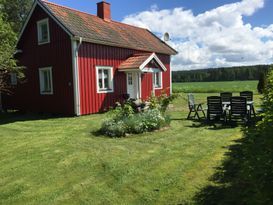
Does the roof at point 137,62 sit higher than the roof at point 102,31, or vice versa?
the roof at point 102,31

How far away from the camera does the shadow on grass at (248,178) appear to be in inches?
117

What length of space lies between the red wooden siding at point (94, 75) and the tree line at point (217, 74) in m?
68.5

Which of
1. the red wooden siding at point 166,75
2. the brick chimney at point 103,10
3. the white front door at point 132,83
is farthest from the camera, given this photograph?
the red wooden siding at point 166,75

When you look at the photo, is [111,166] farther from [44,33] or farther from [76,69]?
[44,33]

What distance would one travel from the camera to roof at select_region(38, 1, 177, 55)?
48.4ft

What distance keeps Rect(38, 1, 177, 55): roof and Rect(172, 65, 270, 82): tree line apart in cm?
6396

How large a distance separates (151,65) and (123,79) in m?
1.90

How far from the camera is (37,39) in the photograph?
1627 cm

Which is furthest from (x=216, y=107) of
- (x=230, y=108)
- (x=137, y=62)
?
(x=137, y=62)

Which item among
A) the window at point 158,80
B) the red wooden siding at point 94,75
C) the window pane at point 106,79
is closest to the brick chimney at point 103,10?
the red wooden siding at point 94,75

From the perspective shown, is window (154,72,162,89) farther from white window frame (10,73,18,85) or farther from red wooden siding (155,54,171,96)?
white window frame (10,73,18,85)

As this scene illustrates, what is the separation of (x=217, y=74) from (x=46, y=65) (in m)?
78.4

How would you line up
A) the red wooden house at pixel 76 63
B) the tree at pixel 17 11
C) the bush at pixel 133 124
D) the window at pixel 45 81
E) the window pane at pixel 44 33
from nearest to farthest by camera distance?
1. the bush at pixel 133 124
2. the red wooden house at pixel 76 63
3. the window pane at pixel 44 33
4. the window at pixel 45 81
5. the tree at pixel 17 11

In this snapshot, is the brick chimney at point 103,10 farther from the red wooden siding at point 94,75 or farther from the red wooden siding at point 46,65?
the red wooden siding at point 46,65
